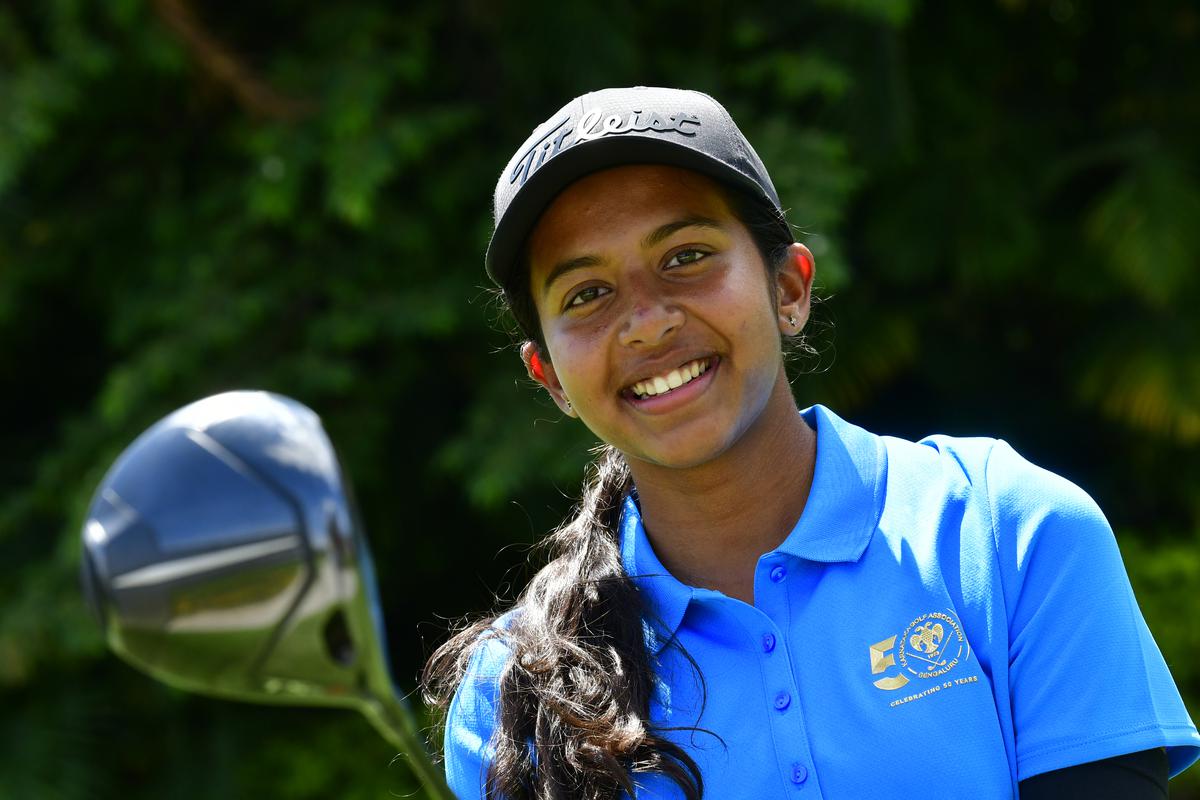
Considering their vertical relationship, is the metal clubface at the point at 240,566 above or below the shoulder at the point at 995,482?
above

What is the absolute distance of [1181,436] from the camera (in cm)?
562

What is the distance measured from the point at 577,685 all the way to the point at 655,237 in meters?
0.66

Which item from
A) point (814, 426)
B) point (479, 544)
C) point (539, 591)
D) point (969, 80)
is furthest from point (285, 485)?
point (969, 80)

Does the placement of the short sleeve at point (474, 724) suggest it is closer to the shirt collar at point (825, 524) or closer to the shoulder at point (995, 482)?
the shirt collar at point (825, 524)

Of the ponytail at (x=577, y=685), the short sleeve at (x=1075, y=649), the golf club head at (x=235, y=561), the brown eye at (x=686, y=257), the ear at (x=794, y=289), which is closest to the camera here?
the golf club head at (x=235, y=561)

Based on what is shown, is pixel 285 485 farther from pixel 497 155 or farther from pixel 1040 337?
pixel 1040 337

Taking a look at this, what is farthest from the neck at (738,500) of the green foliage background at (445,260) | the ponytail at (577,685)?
the green foliage background at (445,260)

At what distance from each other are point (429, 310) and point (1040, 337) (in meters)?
2.92

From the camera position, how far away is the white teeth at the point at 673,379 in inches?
76.6

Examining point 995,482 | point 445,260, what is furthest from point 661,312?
point 445,260

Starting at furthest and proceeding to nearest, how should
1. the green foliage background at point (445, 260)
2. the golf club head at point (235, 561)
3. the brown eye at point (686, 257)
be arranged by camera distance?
the green foliage background at point (445, 260)
the brown eye at point (686, 257)
the golf club head at point (235, 561)

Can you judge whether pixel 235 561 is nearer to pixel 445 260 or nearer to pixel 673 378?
pixel 673 378

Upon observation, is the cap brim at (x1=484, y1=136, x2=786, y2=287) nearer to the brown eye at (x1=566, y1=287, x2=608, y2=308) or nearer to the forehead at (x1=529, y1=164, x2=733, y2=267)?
the forehead at (x1=529, y1=164, x2=733, y2=267)

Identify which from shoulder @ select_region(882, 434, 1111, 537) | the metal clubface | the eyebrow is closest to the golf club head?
the metal clubface
